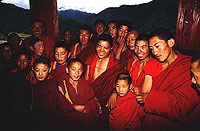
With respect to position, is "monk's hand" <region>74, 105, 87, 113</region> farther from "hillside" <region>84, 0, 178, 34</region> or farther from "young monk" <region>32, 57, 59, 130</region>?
"hillside" <region>84, 0, 178, 34</region>

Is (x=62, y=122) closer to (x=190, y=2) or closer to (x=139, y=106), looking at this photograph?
(x=139, y=106)

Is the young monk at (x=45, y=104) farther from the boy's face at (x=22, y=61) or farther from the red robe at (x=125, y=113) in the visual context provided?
the red robe at (x=125, y=113)

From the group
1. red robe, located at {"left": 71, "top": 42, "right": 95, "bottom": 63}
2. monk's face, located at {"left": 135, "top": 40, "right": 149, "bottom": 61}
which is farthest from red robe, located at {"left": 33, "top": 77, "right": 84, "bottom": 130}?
monk's face, located at {"left": 135, "top": 40, "right": 149, "bottom": 61}

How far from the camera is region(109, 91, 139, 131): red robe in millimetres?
2002

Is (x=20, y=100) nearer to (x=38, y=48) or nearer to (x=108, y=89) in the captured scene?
(x=38, y=48)

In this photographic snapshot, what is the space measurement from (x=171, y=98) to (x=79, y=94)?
1.38m

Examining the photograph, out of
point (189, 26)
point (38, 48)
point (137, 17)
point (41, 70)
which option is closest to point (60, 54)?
point (41, 70)

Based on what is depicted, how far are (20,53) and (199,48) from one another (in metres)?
3.56

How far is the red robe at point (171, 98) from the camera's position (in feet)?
4.80

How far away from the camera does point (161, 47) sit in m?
1.74

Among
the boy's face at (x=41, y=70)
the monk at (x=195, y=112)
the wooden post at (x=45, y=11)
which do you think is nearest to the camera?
the monk at (x=195, y=112)

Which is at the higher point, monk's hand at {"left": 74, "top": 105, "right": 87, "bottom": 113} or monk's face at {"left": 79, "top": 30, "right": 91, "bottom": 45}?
monk's face at {"left": 79, "top": 30, "right": 91, "bottom": 45}

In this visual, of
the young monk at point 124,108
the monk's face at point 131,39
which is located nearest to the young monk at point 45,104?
the young monk at point 124,108

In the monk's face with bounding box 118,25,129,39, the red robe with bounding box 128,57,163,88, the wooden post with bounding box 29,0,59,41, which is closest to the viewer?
the red robe with bounding box 128,57,163,88
